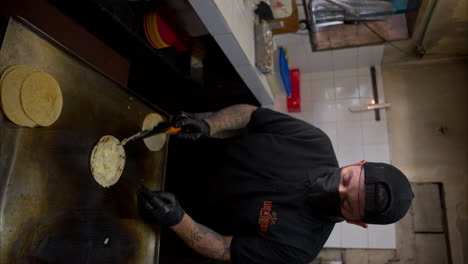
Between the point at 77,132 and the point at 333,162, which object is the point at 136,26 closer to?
the point at 77,132

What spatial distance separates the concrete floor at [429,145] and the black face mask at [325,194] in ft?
4.80

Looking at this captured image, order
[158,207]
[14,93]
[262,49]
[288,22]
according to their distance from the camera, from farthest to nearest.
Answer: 1. [288,22]
2. [262,49]
3. [158,207]
4. [14,93]

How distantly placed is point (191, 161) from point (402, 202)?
1069 millimetres

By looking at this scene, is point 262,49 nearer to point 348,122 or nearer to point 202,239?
point 202,239

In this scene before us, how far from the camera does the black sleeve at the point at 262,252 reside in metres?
1.39

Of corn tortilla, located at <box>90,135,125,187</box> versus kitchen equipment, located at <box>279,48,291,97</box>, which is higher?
kitchen equipment, located at <box>279,48,291,97</box>

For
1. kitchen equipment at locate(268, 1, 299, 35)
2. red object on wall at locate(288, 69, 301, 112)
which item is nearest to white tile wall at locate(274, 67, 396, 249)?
red object on wall at locate(288, 69, 301, 112)

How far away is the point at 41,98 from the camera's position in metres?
0.88

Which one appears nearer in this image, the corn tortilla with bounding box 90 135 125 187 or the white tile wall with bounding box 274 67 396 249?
the corn tortilla with bounding box 90 135 125 187

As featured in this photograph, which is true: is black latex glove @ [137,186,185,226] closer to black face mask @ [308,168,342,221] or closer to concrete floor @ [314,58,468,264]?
black face mask @ [308,168,342,221]

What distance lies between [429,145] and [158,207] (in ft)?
8.12

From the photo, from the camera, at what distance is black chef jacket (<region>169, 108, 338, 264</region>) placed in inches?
55.8

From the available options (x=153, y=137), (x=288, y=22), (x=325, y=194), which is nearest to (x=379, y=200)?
(x=325, y=194)

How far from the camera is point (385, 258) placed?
251 cm
